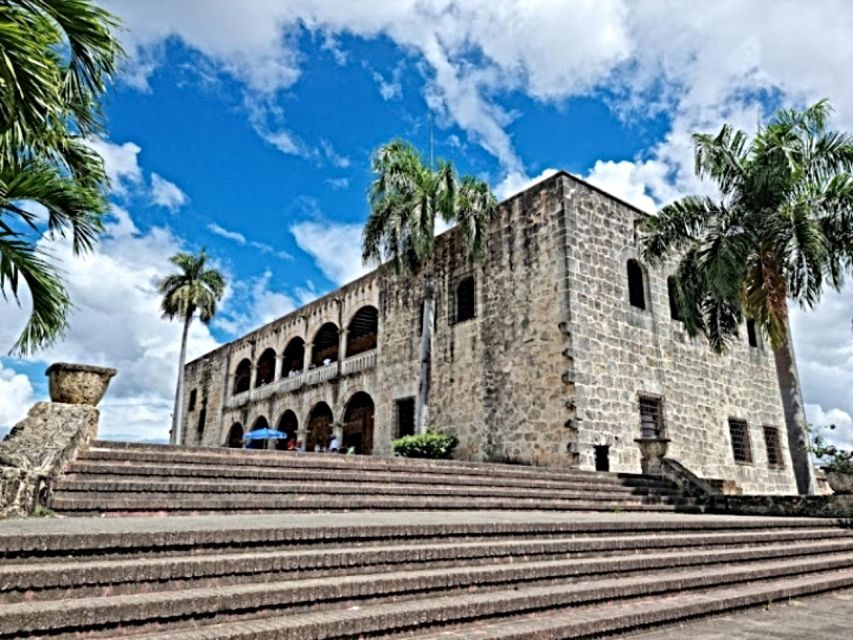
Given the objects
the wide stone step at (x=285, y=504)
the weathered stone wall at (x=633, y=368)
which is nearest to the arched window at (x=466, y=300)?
the weathered stone wall at (x=633, y=368)

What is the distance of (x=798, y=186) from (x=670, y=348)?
4796 mm

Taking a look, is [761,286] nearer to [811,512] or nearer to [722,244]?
[722,244]

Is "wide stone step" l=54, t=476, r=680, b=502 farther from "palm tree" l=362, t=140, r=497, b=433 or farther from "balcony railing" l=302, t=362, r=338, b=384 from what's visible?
"balcony railing" l=302, t=362, r=338, b=384

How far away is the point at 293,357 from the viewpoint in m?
23.8

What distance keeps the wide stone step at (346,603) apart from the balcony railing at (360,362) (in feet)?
43.1

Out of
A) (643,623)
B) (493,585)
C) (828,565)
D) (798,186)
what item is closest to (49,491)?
(493,585)

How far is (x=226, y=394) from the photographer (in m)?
26.0

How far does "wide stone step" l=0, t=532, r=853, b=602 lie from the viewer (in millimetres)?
3064

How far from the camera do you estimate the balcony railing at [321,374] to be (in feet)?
63.0

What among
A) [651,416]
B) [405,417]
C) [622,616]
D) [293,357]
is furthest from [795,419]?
[293,357]

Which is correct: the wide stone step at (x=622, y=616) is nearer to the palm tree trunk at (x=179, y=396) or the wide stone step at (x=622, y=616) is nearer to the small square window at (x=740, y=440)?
the small square window at (x=740, y=440)

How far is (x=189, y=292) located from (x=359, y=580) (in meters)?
24.1

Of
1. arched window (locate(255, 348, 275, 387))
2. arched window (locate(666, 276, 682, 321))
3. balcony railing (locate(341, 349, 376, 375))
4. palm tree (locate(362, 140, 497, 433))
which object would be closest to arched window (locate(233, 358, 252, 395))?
arched window (locate(255, 348, 275, 387))

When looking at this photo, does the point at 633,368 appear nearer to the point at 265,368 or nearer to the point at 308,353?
the point at 308,353
